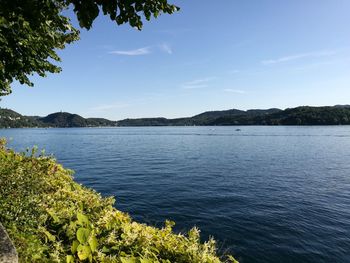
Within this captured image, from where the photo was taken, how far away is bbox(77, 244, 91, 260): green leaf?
252 inches

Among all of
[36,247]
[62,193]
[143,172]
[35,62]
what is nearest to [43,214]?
[36,247]

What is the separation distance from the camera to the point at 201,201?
27812 millimetres

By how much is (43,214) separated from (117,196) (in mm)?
22250

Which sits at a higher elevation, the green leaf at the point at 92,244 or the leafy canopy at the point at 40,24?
the leafy canopy at the point at 40,24

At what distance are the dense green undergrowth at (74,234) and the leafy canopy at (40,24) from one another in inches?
179

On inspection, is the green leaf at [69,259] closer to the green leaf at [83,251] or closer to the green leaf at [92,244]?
the green leaf at [83,251]

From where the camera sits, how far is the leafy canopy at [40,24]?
5.67 m

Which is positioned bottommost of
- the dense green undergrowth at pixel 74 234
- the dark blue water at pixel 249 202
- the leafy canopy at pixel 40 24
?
the dark blue water at pixel 249 202

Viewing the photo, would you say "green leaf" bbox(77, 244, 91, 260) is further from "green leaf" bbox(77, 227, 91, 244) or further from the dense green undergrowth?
"green leaf" bbox(77, 227, 91, 244)

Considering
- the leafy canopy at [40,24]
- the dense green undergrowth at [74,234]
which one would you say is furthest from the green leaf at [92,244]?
the leafy canopy at [40,24]

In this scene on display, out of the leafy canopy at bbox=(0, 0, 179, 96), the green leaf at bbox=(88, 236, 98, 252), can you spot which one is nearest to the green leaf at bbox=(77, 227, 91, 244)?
the green leaf at bbox=(88, 236, 98, 252)

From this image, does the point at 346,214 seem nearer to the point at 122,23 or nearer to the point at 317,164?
the point at 122,23

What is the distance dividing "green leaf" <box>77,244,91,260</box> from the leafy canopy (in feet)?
15.8

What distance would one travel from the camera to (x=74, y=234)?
8008 mm
